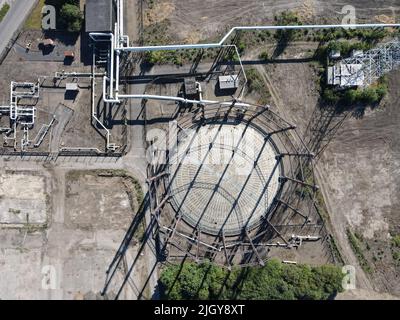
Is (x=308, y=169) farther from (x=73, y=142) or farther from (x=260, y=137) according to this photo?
(x=73, y=142)

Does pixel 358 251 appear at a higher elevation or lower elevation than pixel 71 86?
lower

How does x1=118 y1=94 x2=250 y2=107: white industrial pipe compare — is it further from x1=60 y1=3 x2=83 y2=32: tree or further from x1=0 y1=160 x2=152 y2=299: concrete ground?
x1=60 y1=3 x2=83 y2=32: tree

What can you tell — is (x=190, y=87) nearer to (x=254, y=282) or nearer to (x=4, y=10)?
(x=254, y=282)

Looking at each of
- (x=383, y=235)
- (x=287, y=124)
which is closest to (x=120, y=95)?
(x=287, y=124)

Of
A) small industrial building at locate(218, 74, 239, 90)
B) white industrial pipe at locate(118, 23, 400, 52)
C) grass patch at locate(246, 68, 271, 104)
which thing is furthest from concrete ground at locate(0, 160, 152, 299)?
grass patch at locate(246, 68, 271, 104)

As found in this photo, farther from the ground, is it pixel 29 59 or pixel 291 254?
pixel 29 59

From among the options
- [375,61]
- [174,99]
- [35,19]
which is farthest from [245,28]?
[35,19]
